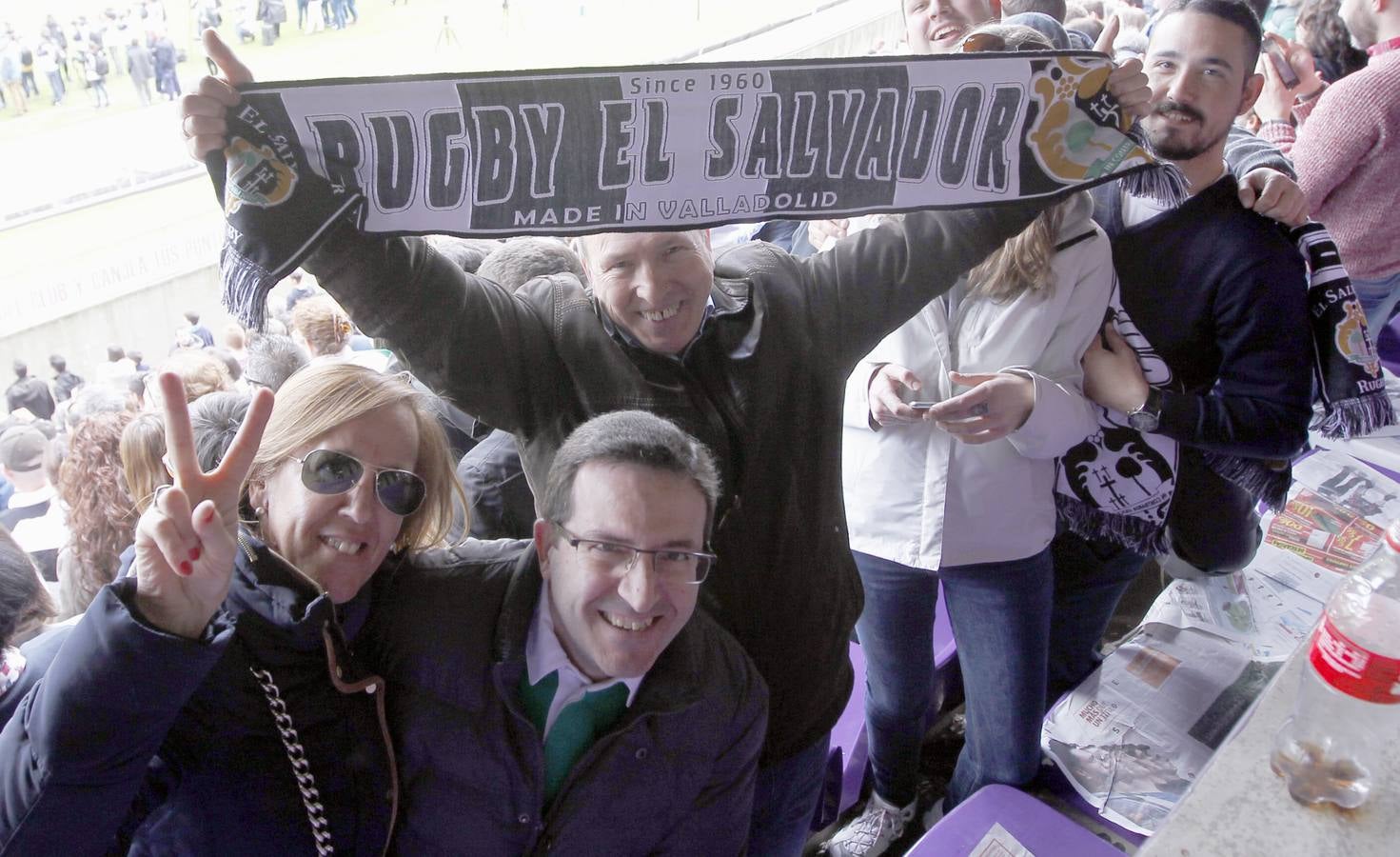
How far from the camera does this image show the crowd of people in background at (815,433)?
47.9 inches

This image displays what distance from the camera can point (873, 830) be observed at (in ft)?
7.17

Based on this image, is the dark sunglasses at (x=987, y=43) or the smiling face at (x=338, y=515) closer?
the smiling face at (x=338, y=515)

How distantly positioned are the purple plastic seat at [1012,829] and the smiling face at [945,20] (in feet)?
5.19

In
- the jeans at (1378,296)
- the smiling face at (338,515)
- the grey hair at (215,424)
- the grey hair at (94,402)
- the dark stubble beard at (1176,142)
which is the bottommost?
the grey hair at (94,402)

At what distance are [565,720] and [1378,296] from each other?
126 inches

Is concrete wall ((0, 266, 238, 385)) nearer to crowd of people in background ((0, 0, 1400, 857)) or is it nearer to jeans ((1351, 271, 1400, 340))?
crowd of people in background ((0, 0, 1400, 857))

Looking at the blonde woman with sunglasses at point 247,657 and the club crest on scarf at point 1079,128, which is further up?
the club crest on scarf at point 1079,128

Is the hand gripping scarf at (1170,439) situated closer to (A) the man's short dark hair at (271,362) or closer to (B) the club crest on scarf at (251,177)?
(B) the club crest on scarf at (251,177)

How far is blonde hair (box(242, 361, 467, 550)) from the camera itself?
1158 mm

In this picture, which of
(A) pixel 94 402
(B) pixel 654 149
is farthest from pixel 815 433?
(A) pixel 94 402

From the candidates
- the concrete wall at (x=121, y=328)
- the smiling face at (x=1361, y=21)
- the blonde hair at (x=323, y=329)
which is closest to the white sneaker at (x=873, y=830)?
the blonde hair at (x=323, y=329)

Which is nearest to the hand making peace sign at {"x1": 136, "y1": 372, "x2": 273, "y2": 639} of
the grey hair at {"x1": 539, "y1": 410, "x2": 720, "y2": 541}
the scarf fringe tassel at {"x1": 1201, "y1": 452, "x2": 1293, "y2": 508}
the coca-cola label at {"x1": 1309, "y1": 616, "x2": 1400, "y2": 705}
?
the grey hair at {"x1": 539, "y1": 410, "x2": 720, "y2": 541}

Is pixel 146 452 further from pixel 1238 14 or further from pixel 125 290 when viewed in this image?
pixel 125 290

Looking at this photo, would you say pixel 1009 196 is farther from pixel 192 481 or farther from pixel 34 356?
pixel 34 356
